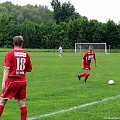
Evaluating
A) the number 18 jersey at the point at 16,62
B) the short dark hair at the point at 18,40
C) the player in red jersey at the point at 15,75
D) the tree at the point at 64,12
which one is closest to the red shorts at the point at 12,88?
the player in red jersey at the point at 15,75

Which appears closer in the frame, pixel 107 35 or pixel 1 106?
pixel 1 106

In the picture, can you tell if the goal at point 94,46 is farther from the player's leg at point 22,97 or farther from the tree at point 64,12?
the player's leg at point 22,97

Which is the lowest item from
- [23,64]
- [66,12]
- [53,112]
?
[53,112]

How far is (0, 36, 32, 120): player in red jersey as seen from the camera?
8.16 metres

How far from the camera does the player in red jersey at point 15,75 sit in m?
8.16

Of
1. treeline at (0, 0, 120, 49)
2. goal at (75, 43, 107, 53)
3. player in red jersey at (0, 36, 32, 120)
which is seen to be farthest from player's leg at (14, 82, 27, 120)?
treeline at (0, 0, 120, 49)

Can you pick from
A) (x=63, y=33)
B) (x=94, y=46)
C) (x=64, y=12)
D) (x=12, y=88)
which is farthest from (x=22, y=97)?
(x=64, y=12)

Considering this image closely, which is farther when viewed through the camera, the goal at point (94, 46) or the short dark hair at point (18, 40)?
the goal at point (94, 46)

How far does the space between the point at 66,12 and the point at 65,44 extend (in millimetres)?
25788

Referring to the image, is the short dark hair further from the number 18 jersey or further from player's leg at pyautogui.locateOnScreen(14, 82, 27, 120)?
player's leg at pyautogui.locateOnScreen(14, 82, 27, 120)

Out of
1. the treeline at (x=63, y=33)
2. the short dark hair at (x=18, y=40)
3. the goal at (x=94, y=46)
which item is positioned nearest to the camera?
the short dark hair at (x=18, y=40)

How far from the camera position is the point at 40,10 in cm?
13875

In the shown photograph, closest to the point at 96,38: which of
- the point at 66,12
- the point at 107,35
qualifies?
the point at 107,35

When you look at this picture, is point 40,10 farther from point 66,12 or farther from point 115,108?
point 115,108
